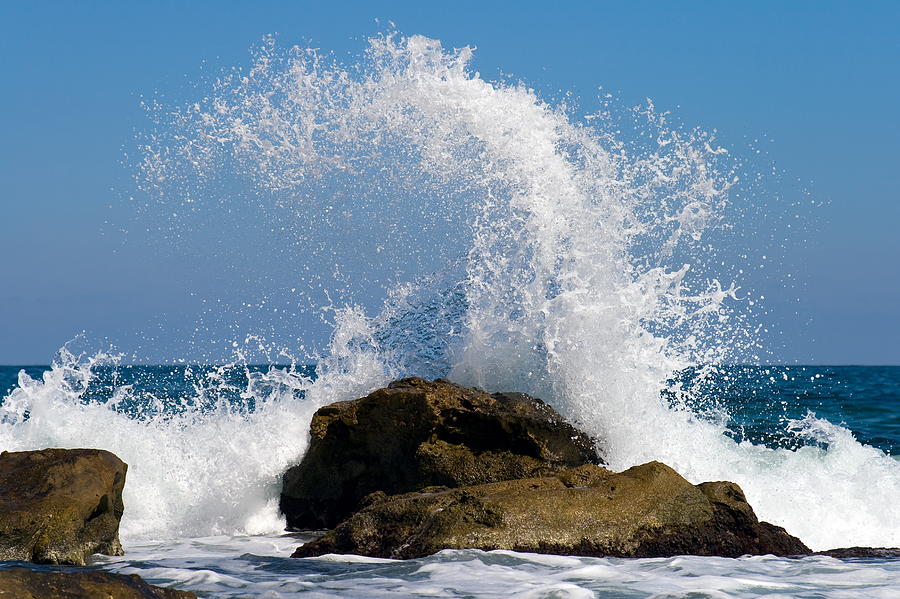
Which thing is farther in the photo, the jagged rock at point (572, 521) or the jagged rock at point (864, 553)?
the jagged rock at point (864, 553)

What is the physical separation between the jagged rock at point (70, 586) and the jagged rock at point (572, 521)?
6.22 feet

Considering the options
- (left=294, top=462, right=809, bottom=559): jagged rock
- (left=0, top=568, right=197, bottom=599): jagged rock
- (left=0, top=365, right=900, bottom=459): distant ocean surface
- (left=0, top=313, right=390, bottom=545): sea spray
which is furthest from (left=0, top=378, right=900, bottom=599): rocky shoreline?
(left=0, top=365, right=900, bottom=459): distant ocean surface

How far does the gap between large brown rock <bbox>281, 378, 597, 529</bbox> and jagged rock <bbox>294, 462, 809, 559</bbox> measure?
71cm

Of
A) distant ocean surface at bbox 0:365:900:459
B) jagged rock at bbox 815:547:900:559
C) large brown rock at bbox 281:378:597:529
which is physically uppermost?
distant ocean surface at bbox 0:365:900:459

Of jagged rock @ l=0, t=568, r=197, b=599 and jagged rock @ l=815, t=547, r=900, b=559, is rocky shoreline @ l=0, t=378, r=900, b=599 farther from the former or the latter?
jagged rock @ l=0, t=568, r=197, b=599

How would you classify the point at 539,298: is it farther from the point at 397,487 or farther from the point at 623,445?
the point at 397,487

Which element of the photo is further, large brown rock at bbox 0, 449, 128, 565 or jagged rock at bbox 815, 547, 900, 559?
jagged rock at bbox 815, 547, 900, 559

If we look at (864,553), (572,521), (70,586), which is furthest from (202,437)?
(864,553)

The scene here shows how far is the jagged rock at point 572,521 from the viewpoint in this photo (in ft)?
17.6

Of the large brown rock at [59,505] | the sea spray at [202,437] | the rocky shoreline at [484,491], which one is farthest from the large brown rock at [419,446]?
the large brown rock at [59,505]

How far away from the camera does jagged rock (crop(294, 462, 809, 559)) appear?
5.38 meters

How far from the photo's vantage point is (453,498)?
221 inches

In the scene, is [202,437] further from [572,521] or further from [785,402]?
[785,402]

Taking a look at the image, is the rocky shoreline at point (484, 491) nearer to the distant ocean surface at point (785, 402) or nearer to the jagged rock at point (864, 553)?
the jagged rock at point (864, 553)
